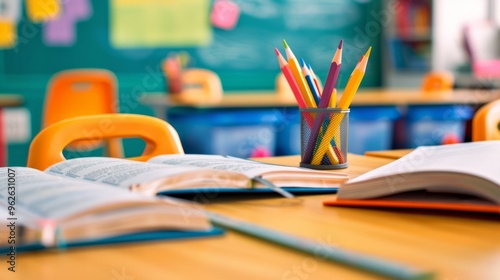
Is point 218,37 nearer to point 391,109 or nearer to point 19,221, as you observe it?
point 391,109

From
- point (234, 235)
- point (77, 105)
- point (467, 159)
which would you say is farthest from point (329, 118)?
point (77, 105)

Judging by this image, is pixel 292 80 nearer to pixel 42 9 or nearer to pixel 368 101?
pixel 368 101

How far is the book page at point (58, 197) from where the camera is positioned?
0.69 meters

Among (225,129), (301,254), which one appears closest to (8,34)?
(225,129)

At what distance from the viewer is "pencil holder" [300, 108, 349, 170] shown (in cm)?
126

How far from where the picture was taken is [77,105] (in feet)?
12.5

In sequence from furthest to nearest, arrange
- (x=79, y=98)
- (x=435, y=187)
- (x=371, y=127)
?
(x=371, y=127)
(x=79, y=98)
(x=435, y=187)

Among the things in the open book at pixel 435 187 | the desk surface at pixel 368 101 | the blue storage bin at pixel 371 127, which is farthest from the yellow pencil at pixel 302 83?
the blue storage bin at pixel 371 127

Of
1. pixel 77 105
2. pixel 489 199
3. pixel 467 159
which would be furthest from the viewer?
pixel 77 105

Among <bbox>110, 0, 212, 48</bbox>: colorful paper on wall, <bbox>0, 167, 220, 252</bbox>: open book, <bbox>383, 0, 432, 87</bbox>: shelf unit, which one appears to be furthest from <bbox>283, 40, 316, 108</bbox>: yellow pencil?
<bbox>383, 0, 432, 87</bbox>: shelf unit

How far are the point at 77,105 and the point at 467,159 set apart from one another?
3.10 m

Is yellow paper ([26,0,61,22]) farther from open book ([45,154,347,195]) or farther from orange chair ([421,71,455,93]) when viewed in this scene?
open book ([45,154,347,195])

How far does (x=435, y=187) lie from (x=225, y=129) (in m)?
2.95

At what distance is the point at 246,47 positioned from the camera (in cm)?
583
